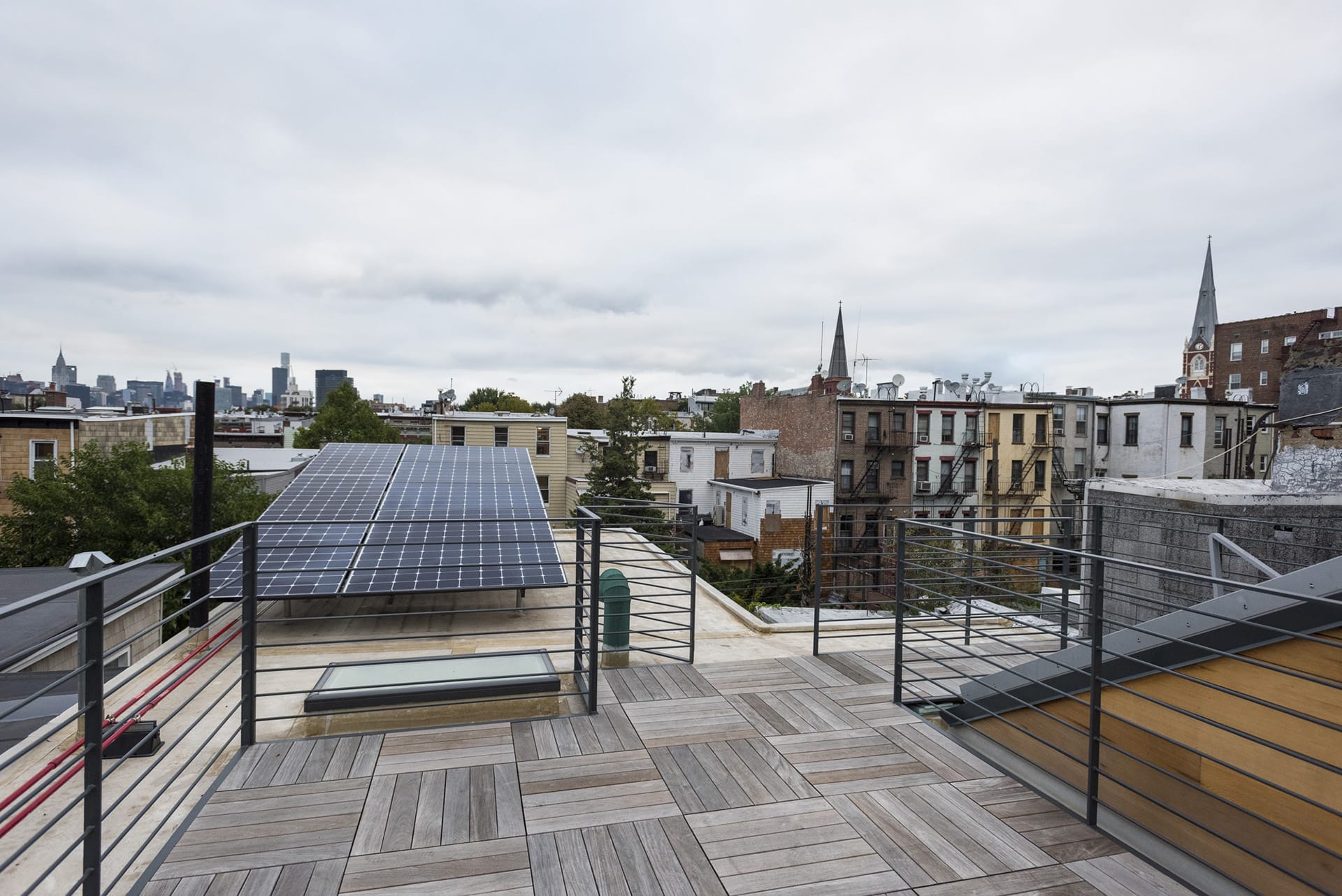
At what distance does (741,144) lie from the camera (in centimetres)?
1416

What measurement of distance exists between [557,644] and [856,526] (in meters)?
27.8

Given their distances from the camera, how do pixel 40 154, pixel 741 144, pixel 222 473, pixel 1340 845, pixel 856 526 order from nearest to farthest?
pixel 1340 845, pixel 40 154, pixel 741 144, pixel 222 473, pixel 856 526

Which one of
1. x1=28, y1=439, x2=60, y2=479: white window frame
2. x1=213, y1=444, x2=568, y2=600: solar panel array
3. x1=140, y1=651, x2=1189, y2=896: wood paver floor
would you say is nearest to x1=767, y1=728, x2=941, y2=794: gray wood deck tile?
x1=140, y1=651, x2=1189, y2=896: wood paver floor

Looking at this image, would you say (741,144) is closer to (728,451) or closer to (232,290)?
(728,451)

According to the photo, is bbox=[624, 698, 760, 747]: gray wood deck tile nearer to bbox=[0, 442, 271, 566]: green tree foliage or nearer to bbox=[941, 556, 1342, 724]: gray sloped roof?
bbox=[941, 556, 1342, 724]: gray sloped roof

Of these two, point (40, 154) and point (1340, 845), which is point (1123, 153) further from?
point (40, 154)

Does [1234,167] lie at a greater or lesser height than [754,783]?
greater

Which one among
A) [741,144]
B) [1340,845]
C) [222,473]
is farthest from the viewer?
[222,473]

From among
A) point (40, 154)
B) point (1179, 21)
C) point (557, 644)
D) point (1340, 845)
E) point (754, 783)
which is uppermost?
point (1179, 21)

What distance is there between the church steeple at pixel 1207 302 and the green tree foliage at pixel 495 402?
7598 centimetres

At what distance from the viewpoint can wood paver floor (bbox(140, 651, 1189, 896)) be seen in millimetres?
2494

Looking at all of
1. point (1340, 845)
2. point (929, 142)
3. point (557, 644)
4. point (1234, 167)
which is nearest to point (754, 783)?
point (1340, 845)

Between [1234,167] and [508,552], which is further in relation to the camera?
[1234,167]

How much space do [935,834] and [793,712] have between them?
4.68 ft
